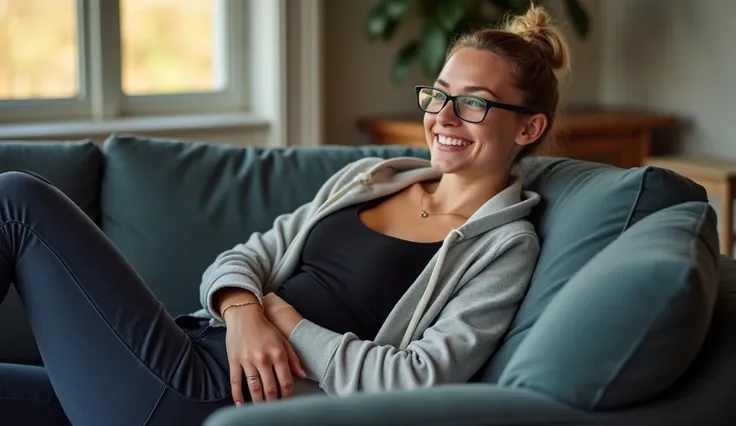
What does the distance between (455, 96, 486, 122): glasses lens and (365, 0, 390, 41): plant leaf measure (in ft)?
5.76

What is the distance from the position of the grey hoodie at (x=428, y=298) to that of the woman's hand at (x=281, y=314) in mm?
23

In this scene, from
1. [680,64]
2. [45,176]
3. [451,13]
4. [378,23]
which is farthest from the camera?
[680,64]

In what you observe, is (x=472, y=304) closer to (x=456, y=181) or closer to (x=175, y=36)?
(x=456, y=181)

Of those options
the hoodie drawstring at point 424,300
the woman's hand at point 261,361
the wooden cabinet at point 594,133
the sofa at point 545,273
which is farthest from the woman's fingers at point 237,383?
the wooden cabinet at point 594,133

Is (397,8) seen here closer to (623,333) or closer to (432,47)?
(432,47)

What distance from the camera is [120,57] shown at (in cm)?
351

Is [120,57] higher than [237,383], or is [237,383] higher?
[120,57]

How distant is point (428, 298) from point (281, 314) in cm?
25

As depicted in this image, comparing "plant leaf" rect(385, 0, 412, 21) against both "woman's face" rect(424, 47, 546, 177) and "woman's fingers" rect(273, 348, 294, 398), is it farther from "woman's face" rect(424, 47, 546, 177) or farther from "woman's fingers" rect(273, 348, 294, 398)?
"woman's fingers" rect(273, 348, 294, 398)

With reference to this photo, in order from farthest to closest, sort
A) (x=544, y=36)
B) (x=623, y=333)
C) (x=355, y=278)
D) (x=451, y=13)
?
(x=451, y=13) → (x=544, y=36) → (x=355, y=278) → (x=623, y=333)

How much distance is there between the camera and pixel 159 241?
2162 mm

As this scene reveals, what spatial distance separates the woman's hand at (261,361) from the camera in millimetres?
1654

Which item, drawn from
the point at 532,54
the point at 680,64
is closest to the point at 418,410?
the point at 532,54

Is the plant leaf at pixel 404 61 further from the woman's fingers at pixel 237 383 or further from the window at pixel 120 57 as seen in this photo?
the woman's fingers at pixel 237 383
